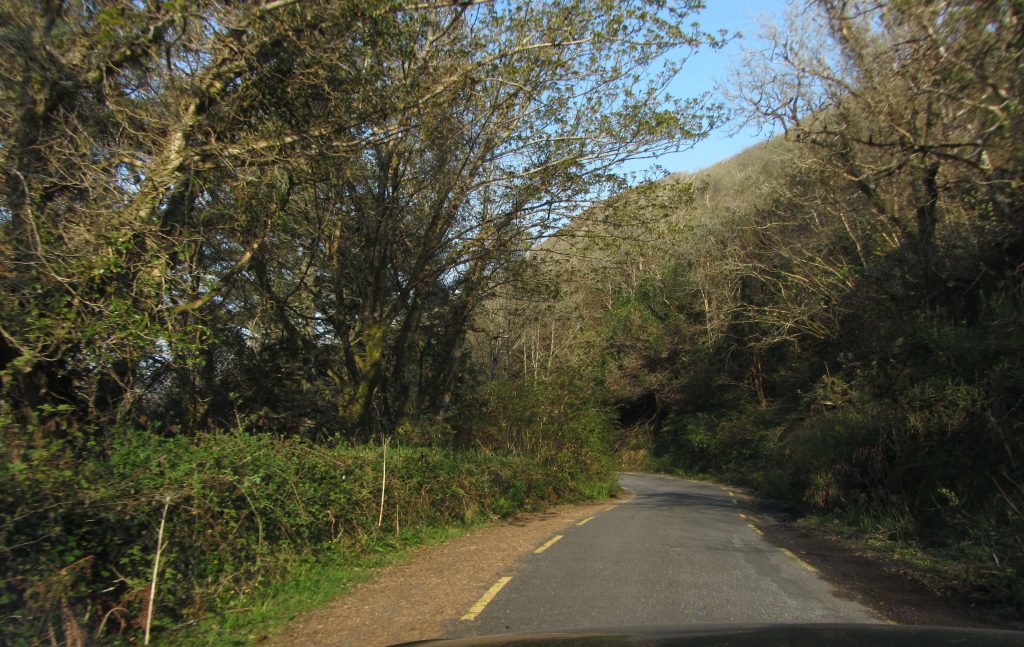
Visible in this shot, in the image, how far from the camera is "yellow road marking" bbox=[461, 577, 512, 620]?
6.83 metres

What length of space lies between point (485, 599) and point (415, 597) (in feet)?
2.91

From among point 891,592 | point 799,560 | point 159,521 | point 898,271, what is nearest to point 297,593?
point 159,521

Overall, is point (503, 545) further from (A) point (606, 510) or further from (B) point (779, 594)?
(A) point (606, 510)

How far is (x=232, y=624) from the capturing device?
6656 mm

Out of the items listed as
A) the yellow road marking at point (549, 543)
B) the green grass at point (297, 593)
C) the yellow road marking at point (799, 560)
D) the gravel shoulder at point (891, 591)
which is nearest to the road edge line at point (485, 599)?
the green grass at point (297, 593)

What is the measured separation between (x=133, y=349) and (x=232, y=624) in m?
3.92

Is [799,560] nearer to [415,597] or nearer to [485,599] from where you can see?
[485,599]

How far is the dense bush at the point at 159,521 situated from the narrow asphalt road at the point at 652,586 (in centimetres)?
259

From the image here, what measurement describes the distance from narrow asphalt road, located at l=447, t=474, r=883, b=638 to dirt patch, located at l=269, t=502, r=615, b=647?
11.0 inches

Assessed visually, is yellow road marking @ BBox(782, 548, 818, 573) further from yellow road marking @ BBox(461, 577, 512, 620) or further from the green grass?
the green grass

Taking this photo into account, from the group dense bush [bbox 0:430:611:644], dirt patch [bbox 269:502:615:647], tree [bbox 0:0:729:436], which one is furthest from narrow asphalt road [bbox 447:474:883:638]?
tree [bbox 0:0:729:436]

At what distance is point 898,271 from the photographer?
17.3m

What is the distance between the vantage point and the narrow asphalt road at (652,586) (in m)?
6.49

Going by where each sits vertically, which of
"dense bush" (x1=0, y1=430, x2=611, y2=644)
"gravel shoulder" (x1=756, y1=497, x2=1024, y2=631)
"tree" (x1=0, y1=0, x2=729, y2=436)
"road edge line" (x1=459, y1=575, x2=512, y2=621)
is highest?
"tree" (x1=0, y1=0, x2=729, y2=436)
